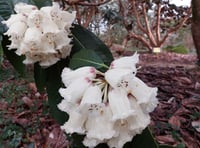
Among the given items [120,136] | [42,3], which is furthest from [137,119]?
[42,3]

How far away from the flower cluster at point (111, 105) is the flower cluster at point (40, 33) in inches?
5.1

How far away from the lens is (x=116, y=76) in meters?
0.43

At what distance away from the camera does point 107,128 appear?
429mm

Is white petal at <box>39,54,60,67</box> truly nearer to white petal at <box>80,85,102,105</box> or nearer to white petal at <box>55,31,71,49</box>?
white petal at <box>55,31,71,49</box>

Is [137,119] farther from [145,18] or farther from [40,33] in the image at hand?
[145,18]

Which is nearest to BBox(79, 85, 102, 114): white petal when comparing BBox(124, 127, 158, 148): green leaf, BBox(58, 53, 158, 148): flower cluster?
BBox(58, 53, 158, 148): flower cluster

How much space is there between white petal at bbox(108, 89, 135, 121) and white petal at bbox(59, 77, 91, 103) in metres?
0.04

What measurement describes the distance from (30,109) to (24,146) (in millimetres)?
458

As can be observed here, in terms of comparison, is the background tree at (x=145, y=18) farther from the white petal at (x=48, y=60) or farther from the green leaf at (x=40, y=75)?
the white petal at (x=48, y=60)

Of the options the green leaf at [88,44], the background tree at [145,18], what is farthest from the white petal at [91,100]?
the background tree at [145,18]

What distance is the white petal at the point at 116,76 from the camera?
42 cm

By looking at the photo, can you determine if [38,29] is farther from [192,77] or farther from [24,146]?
[192,77]

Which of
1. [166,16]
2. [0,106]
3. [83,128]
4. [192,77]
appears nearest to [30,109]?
[0,106]

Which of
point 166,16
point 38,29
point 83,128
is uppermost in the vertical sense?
point 38,29
